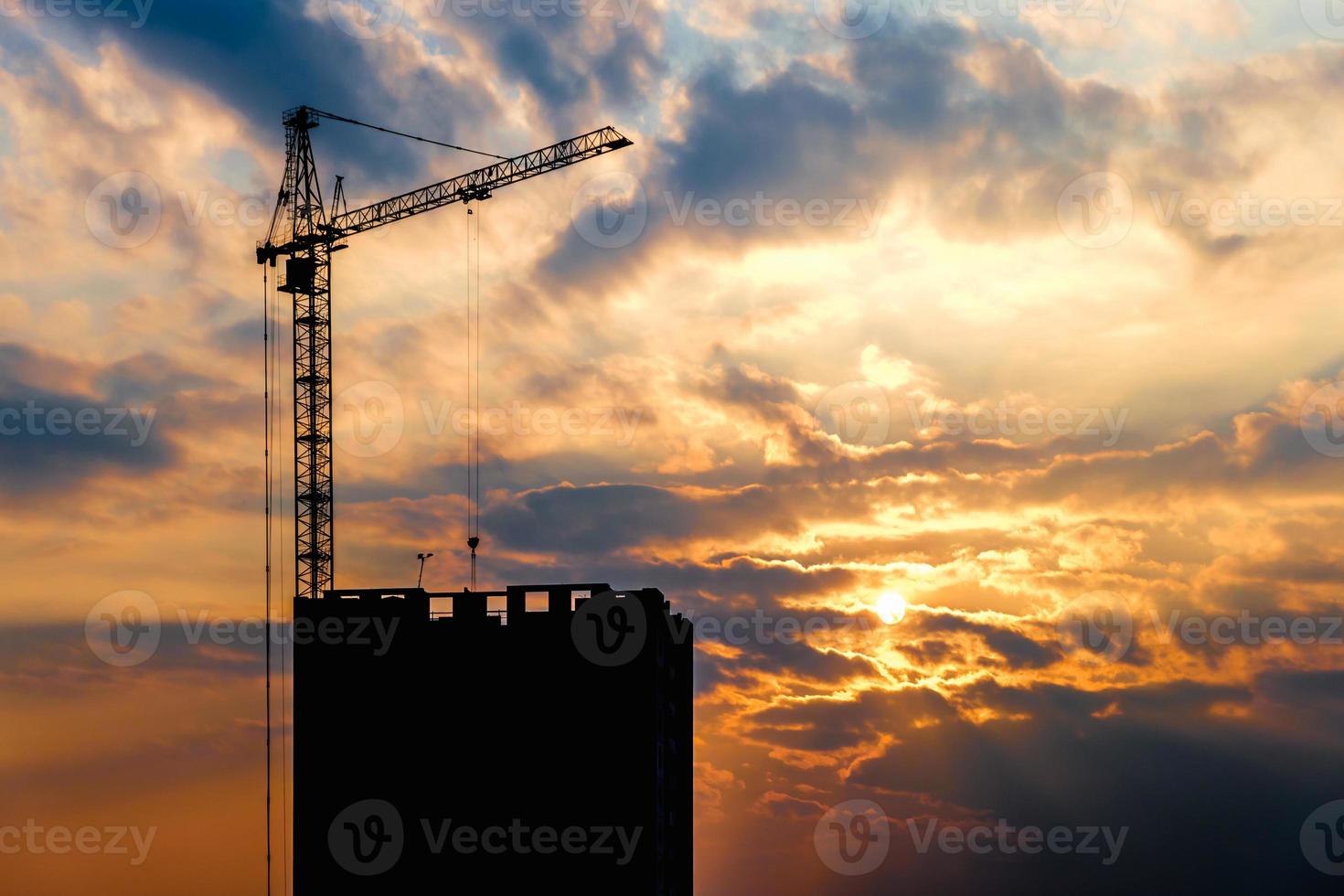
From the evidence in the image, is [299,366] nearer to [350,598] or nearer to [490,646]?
[350,598]

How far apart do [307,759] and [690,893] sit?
165 feet

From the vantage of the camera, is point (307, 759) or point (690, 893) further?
point (690, 893)

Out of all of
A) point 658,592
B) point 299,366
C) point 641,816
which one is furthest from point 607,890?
point 299,366

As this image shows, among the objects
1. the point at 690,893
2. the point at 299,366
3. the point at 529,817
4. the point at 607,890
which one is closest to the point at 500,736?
the point at 529,817

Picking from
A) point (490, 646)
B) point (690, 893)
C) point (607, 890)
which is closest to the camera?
point (607, 890)

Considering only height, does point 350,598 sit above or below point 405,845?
above

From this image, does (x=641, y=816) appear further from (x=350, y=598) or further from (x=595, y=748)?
(x=350, y=598)

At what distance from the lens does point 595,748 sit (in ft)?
506

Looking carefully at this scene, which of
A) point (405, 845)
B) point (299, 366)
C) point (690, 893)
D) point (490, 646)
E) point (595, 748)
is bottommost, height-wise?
point (690, 893)

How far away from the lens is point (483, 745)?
158 m

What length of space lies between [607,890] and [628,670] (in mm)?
21854

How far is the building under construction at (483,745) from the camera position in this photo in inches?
6009

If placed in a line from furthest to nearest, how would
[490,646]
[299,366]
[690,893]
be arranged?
[299,366] < [690,893] < [490,646]

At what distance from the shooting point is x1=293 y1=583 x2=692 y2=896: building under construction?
501 feet
